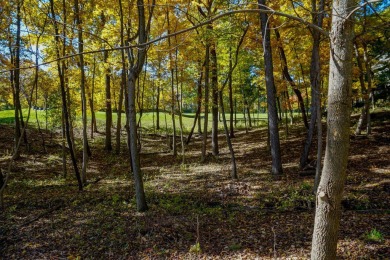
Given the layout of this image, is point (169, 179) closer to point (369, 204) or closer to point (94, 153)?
point (369, 204)

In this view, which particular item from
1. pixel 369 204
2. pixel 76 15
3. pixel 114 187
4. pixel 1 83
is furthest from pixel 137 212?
pixel 1 83

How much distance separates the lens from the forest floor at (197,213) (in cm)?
514

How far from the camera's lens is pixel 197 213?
7098 mm

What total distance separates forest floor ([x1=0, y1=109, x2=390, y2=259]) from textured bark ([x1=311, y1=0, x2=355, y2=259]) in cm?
233

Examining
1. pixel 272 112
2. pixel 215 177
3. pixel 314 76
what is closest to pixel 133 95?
pixel 215 177

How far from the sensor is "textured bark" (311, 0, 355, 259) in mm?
2184

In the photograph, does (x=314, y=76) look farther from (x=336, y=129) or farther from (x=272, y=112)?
(x=336, y=129)

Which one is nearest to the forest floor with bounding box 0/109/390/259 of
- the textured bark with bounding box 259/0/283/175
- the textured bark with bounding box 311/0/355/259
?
the textured bark with bounding box 259/0/283/175

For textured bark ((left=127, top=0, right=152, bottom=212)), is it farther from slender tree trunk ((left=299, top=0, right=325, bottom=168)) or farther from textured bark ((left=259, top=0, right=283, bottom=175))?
textured bark ((left=259, top=0, right=283, bottom=175))

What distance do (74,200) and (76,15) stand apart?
21.6 feet

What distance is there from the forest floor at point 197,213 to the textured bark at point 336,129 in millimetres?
2331

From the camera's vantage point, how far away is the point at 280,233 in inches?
217

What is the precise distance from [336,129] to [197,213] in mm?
5428

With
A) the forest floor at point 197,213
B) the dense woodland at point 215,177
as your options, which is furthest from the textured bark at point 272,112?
the forest floor at point 197,213
